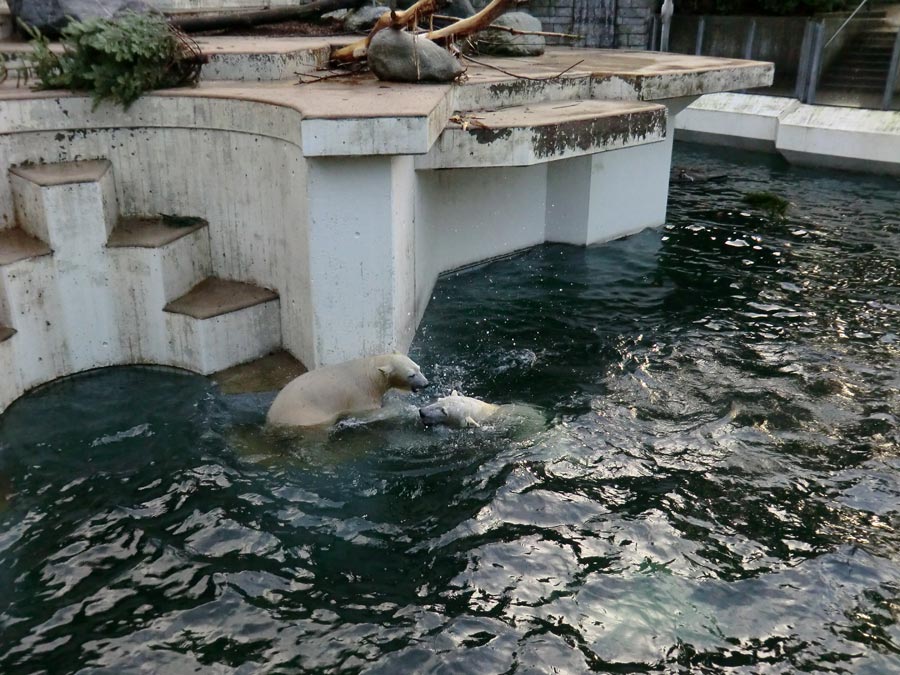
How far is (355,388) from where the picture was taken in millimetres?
7441

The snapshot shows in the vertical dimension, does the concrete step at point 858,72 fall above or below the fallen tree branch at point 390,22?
below

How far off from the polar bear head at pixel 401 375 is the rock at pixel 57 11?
657 centimetres

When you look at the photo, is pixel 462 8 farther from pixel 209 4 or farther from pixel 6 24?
pixel 6 24

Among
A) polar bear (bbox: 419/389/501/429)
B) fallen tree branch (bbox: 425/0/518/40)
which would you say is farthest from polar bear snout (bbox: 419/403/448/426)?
fallen tree branch (bbox: 425/0/518/40)

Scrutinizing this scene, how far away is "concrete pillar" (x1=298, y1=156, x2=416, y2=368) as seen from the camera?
7660mm

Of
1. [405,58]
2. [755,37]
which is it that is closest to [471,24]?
[405,58]

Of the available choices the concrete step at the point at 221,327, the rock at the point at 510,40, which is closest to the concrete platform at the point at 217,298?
the concrete step at the point at 221,327

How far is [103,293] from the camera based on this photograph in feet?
28.1

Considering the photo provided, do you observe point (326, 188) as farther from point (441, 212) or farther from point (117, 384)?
point (441, 212)

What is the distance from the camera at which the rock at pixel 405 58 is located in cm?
943

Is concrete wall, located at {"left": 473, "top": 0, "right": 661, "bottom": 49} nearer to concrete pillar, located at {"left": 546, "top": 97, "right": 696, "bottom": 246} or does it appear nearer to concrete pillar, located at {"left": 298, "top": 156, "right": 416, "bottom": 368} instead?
concrete pillar, located at {"left": 546, "top": 97, "right": 696, "bottom": 246}

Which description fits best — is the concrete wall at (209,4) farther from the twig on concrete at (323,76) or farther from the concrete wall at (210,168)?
the concrete wall at (210,168)

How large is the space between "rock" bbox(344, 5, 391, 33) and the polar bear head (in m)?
8.20

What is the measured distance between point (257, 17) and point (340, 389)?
26.9 ft
